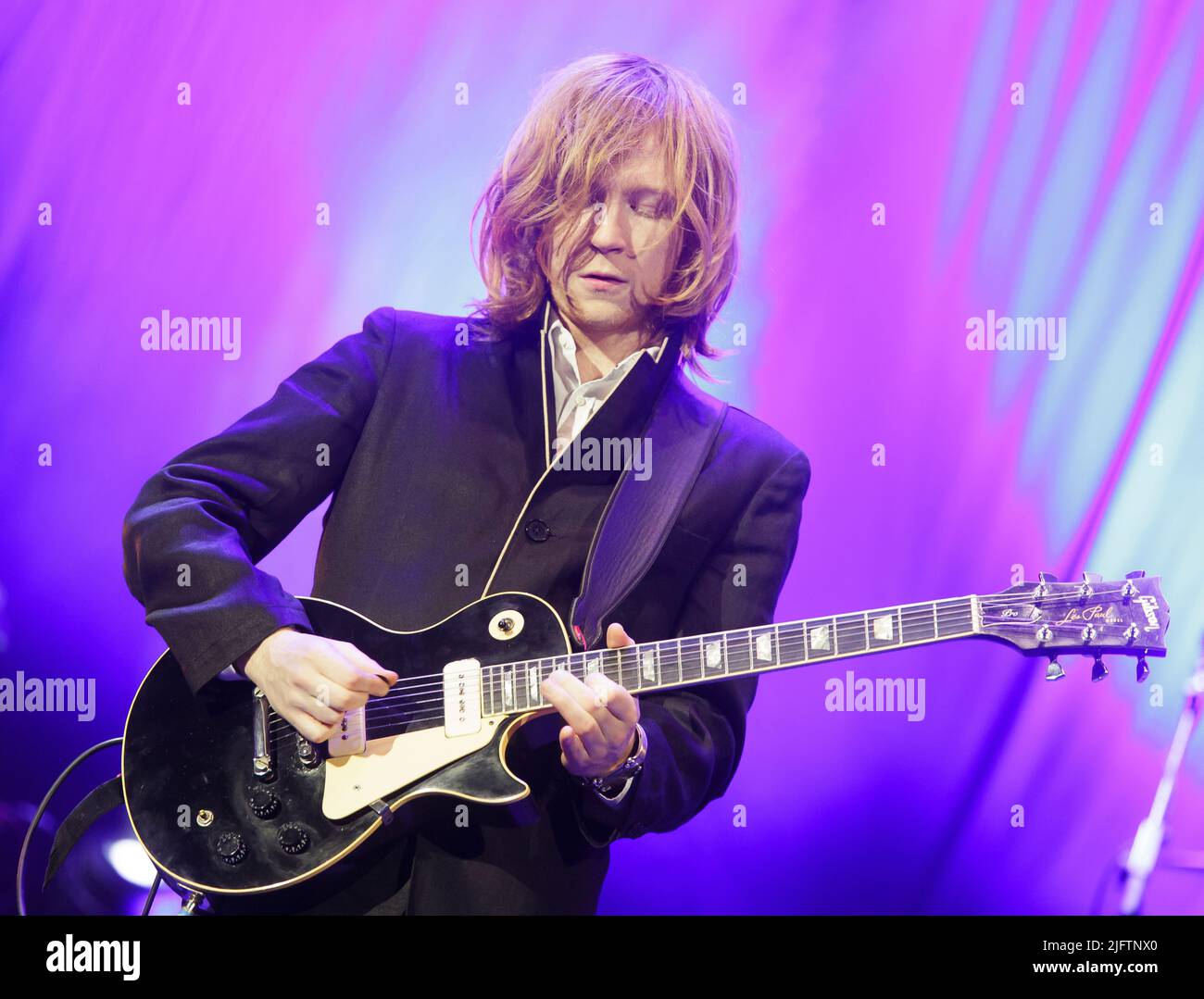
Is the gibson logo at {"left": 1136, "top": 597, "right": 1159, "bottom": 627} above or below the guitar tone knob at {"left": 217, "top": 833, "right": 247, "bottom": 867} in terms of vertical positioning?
above

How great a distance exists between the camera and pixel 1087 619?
94.0 inches

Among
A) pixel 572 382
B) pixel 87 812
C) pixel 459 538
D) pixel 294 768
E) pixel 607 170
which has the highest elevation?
pixel 607 170

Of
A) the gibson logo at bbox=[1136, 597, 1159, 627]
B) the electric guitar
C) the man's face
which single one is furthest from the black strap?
the gibson logo at bbox=[1136, 597, 1159, 627]

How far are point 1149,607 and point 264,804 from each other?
188 cm

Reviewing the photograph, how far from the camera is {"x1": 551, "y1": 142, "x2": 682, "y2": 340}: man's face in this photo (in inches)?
105

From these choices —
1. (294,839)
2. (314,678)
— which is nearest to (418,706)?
(314,678)

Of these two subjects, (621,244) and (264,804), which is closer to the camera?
(264,804)

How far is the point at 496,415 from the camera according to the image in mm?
2652

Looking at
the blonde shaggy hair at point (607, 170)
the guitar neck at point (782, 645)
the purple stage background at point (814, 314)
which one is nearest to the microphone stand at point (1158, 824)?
the purple stage background at point (814, 314)

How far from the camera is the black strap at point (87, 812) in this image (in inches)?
98.6

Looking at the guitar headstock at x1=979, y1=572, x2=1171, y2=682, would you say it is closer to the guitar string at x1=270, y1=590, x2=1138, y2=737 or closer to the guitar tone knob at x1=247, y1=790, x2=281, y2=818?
the guitar string at x1=270, y1=590, x2=1138, y2=737

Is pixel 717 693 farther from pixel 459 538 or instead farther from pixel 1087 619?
pixel 1087 619

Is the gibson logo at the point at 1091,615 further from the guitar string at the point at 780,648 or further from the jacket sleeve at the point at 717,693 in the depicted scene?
the jacket sleeve at the point at 717,693

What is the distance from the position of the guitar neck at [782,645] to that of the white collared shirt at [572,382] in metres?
0.56
